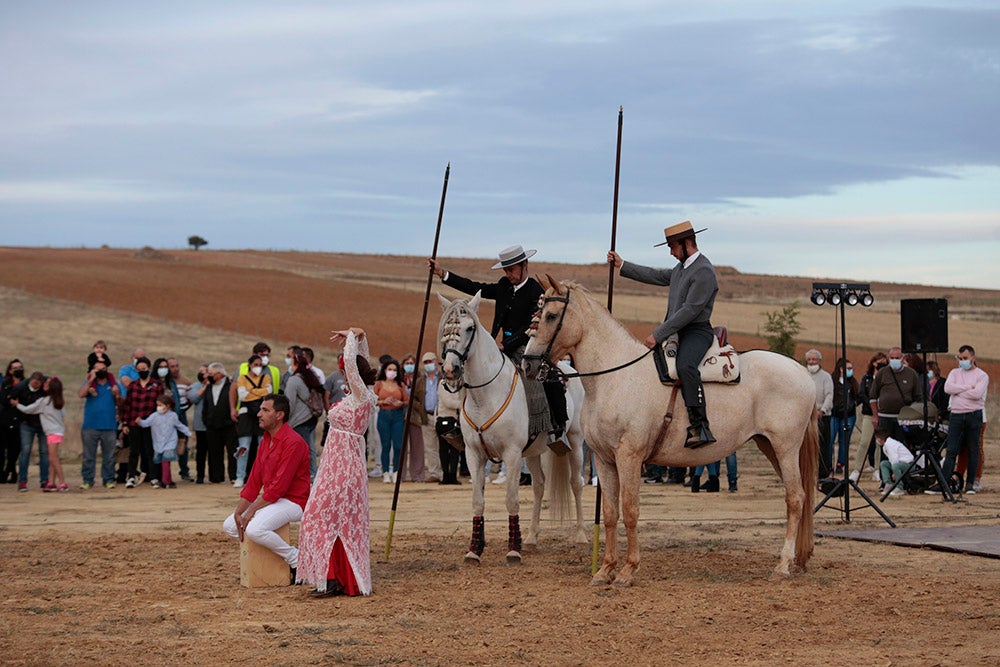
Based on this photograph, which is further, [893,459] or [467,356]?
[893,459]

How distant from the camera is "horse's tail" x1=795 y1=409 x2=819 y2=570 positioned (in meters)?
11.2

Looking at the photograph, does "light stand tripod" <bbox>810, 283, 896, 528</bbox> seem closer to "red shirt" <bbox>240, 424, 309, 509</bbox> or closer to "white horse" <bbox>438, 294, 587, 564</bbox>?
"white horse" <bbox>438, 294, 587, 564</bbox>

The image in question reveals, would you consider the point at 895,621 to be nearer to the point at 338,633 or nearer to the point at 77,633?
the point at 338,633

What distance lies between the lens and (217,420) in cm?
2092

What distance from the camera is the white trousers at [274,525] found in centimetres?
1054

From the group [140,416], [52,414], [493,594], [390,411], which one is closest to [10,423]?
[52,414]

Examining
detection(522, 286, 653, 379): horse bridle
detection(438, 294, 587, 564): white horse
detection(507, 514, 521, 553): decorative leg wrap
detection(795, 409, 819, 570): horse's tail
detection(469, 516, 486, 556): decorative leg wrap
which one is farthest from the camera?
detection(507, 514, 521, 553): decorative leg wrap

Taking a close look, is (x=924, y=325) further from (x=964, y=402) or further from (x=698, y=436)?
(x=698, y=436)

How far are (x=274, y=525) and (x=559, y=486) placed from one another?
13.1 ft

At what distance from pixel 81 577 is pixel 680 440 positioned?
18.2 ft

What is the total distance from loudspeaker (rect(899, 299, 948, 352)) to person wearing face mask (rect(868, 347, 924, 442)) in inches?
67.8

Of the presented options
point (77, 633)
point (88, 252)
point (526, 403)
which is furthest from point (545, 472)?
point (88, 252)

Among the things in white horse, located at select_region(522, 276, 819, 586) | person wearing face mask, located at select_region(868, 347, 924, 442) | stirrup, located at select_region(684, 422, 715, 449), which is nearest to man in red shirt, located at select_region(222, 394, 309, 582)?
white horse, located at select_region(522, 276, 819, 586)

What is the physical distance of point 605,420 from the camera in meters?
10.8
